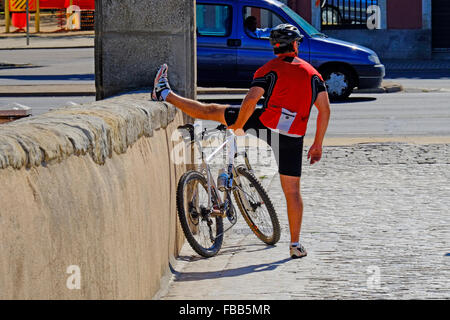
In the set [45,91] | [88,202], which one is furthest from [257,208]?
[45,91]

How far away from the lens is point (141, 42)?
7.88 m

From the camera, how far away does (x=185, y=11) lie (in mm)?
7832

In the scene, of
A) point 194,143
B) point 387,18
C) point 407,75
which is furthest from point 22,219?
point 387,18

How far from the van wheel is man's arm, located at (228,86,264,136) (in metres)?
12.8

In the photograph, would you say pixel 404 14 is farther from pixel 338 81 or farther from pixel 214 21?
pixel 214 21

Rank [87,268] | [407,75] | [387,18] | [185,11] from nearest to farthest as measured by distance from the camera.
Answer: [87,268], [185,11], [407,75], [387,18]

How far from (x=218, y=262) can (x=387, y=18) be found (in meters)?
27.2

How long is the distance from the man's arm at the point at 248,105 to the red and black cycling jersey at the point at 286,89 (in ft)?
0.25

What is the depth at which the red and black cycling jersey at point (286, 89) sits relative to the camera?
717cm

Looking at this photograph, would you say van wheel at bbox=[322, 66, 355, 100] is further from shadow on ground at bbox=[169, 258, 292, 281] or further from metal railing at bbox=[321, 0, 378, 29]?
metal railing at bbox=[321, 0, 378, 29]

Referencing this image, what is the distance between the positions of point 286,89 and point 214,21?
12645 millimetres

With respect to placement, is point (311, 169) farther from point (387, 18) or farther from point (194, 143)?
point (387, 18)
